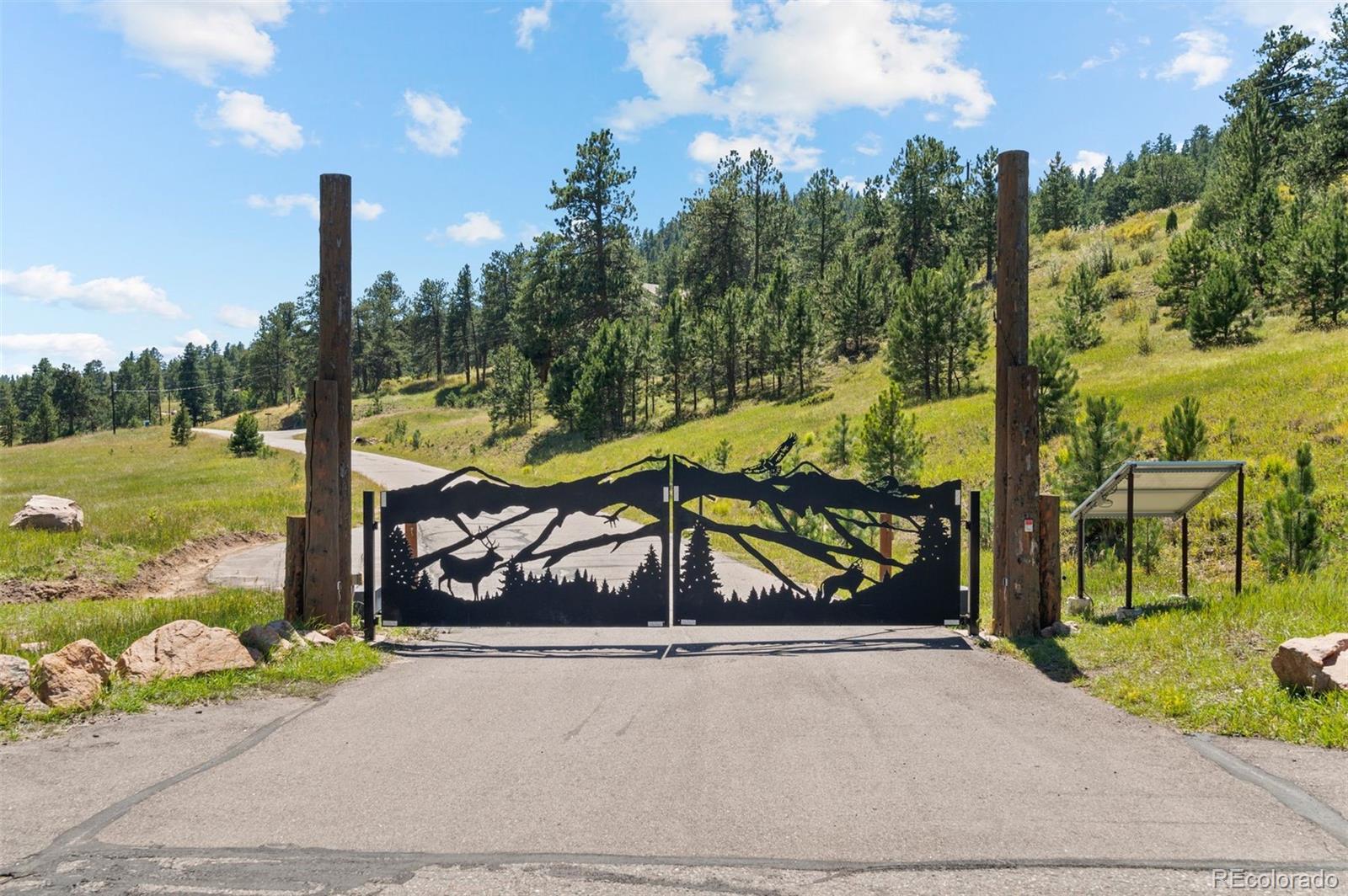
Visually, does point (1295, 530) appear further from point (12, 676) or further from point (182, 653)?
point (12, 676)

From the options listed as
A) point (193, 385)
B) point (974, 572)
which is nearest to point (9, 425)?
point (193, 385)

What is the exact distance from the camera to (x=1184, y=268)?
36812 mm

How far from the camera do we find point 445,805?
14.4 feet

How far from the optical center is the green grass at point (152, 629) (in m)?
6.16

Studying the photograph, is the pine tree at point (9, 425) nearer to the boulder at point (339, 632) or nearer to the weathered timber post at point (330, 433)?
the weathered timber post at point (330, 433)

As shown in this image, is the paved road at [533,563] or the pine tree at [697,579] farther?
the paved road at [533,563]

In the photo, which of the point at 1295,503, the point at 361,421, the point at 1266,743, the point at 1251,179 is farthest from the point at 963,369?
the point at 361,421

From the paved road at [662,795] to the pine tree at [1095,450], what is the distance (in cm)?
734

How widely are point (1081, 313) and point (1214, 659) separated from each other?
36027mm

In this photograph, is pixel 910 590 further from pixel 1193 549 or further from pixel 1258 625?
pixel 1193 549

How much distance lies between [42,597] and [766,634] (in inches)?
440

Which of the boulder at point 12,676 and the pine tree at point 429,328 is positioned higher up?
the pine tree at point 429,328

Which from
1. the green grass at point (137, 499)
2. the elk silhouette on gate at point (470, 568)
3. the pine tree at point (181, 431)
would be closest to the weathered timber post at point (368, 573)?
the elk silhouette on gate at point (470, 568)

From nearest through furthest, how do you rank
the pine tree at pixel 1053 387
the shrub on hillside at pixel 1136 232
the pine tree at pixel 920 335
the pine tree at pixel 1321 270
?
the pine tree at pixel 1053 387
the pine tree at pixel 1321 270
the pine tree at pixel 920 335
the shrub on hillside at pixel 1136 232
